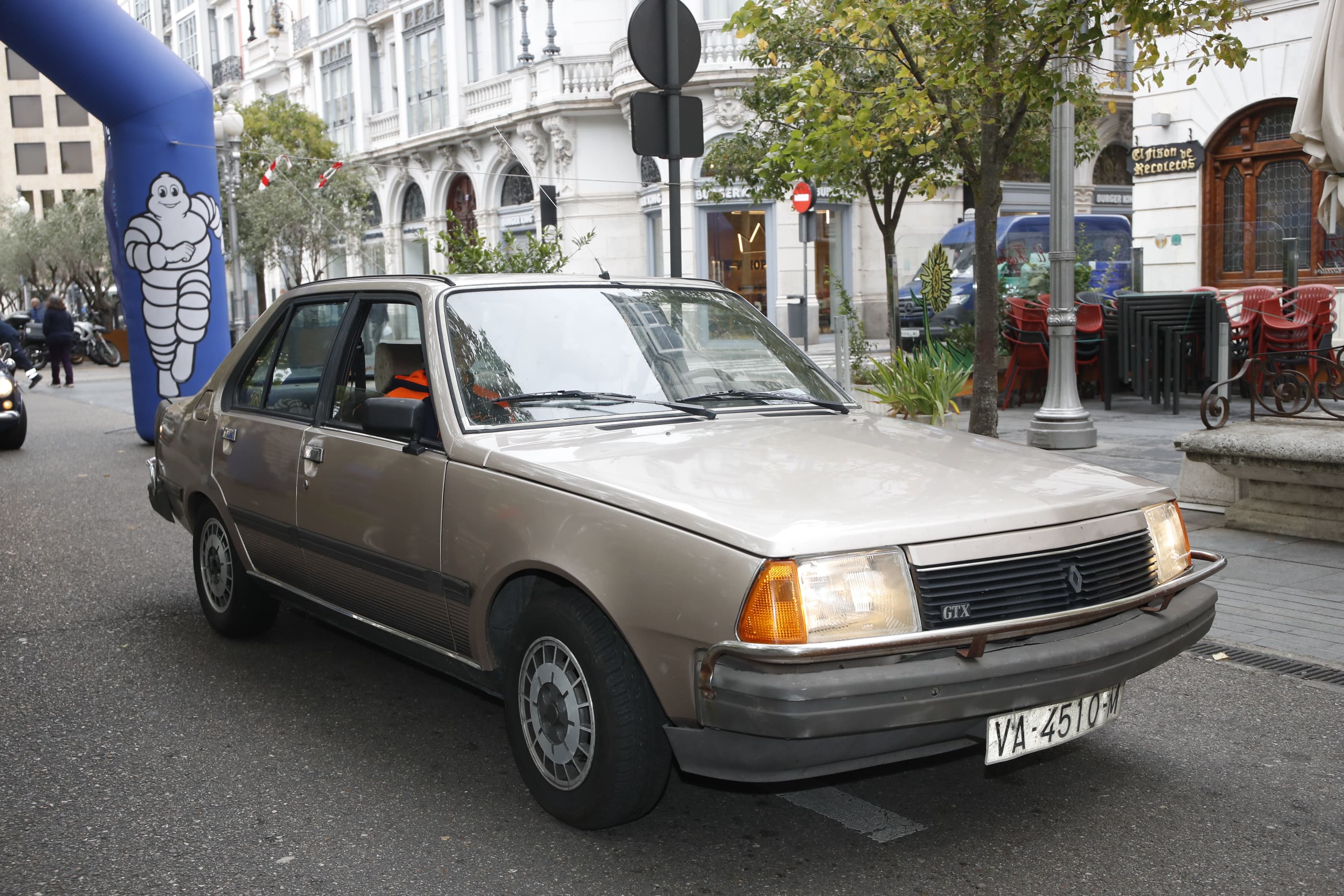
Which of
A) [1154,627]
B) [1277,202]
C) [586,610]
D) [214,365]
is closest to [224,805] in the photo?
[586,610]

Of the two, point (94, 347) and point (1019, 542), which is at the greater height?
point (94, 347)

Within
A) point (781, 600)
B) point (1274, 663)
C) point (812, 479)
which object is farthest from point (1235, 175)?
point (781, 600)

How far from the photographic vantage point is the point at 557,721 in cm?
346

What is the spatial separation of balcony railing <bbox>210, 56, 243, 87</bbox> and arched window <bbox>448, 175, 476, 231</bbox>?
17.6m

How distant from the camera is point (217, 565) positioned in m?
5.57

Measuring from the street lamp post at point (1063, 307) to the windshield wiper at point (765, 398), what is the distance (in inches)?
264

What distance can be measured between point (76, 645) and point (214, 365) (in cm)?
860

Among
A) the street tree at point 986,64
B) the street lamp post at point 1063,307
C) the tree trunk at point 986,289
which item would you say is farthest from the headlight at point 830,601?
the street lamp post at point 1063,307

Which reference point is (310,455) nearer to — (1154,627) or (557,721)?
(557,721)

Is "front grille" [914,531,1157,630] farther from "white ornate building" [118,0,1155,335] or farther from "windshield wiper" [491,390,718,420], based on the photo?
"white ornate building" [118,0,1155,335]

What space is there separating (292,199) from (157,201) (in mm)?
20820

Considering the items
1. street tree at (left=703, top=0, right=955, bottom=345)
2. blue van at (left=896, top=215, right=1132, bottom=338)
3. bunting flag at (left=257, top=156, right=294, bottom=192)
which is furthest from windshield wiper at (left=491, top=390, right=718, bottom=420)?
bunting flag at (left=257, top=156, right=294, bottom=192)

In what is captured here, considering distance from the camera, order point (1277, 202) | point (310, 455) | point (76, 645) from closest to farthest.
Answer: point (310, 455) → point (76, 645) → point (1277, 202)

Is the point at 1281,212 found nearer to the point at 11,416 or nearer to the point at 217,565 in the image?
the point at 217,565
